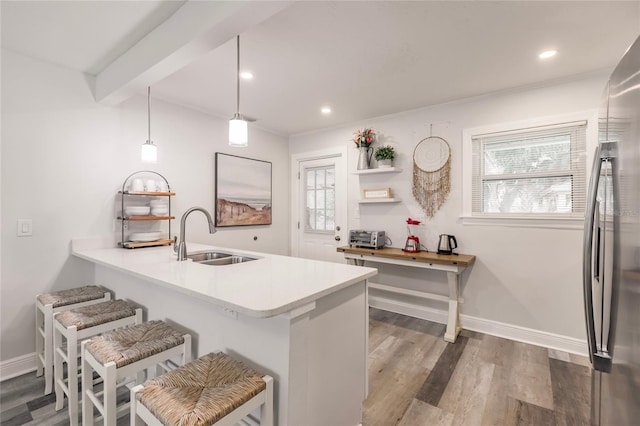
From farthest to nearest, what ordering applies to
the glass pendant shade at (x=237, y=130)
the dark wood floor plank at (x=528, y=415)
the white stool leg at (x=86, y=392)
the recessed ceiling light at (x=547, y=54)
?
1. the recessed ceiling light at (x=547, y=54)
2. the glass pendant shade at (x=237, y=130)
3. the dark wood floor plank at (x=528, y=415)
4. the white stool leg at (x=86, y=392)

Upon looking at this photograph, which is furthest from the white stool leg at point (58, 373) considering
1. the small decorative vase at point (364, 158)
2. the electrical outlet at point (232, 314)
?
the small decorative vase at point (364, 158)

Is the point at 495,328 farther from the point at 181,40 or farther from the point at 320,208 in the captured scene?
the point at 181,40

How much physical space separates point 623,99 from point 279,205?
152 inches

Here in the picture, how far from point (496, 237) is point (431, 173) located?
37.0 inches

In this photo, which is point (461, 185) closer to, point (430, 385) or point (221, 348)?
point (430, 385)

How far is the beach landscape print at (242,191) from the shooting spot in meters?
3.59

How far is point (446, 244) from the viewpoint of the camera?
3.09 meters

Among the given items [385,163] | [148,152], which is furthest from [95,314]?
[385,163]

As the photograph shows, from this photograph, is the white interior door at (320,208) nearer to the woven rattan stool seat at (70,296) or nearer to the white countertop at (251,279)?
the white countertop at (251,279)

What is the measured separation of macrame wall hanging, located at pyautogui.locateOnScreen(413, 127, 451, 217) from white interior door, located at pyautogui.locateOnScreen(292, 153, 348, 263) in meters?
1.01

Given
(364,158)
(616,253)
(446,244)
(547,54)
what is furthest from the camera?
(364,158)

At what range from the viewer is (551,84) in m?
2.66

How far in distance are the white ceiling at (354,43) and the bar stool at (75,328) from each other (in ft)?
5.23

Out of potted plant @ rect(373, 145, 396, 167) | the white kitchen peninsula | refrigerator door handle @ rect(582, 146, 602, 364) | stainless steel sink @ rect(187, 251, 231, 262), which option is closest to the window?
potted plant @ rect(373, 145, 396, 167)
